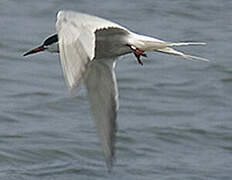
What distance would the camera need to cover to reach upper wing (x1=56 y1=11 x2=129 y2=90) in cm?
429

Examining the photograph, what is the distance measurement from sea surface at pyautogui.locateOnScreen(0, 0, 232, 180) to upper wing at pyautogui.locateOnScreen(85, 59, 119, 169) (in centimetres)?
132

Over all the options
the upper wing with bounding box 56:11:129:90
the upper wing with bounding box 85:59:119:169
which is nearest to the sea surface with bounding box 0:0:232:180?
the upper wing with bounding box 85:59:119:169

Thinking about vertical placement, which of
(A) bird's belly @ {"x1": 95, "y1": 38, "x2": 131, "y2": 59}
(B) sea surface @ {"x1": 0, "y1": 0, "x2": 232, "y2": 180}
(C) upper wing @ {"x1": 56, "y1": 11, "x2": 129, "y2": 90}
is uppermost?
(C) upper wing @ {"x1": 56, "y1": 11, "x2": 129, "y2": 90}

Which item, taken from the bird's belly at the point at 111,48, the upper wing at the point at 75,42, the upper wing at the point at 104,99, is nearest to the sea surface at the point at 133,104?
the upper wing at the point at 104,99

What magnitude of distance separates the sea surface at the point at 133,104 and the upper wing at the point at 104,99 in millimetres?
1325

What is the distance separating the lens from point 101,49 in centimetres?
559

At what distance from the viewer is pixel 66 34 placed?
4594 mm

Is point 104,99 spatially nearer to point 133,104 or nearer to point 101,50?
point 101,50

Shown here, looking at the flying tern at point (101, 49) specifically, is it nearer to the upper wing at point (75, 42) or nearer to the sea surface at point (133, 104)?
the upper wing at point (75, 42)

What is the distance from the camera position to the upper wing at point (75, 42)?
14.1ft

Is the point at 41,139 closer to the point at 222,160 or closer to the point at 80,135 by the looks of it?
the point at 80,135

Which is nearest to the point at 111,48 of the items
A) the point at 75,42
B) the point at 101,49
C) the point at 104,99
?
the point at 101,49

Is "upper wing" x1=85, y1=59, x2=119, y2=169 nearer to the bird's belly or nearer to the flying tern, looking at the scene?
the flying tern

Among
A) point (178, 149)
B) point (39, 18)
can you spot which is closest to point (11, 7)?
point (39, 18)
